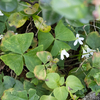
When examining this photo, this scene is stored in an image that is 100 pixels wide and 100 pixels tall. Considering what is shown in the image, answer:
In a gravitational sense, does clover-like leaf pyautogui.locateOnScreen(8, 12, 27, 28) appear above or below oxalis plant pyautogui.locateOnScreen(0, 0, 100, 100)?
above

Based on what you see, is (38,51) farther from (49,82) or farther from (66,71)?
(66,71)

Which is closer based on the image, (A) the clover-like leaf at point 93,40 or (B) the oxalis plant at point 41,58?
(B) the oxalis plant at point 41,58

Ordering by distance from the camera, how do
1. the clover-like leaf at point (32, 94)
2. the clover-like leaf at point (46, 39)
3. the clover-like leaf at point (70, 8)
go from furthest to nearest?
the clover-like leaf at point (46, 39), the clover-like leaf at point (32, 94), the clover-like leaf at point (70, 8)

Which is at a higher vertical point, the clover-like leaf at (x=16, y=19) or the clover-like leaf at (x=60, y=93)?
the clover-like leaf at (x=16, y=19)

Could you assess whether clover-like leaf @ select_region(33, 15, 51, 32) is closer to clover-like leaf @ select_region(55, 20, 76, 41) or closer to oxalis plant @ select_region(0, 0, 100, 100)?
oxalis plant @ select_region(0, 0, 100, 100)

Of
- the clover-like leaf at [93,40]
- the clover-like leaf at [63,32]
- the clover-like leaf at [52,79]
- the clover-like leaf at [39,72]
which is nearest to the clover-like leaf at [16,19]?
the clover-like leaf at [63,32]

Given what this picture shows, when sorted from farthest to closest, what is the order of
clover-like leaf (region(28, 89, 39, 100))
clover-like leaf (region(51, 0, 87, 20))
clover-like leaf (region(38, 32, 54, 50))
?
clover-like leaf (region(38, 32, 54, 50)) → clover-like leaf (region(28, 89, 39, 100)) → clover-like leaf (region(51, 0, 87, 20))

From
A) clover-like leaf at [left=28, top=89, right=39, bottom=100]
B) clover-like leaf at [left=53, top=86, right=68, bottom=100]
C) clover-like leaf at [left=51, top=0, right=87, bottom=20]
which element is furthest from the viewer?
clover-like leaf at [left=28, top=89, right=39, bottom=100]

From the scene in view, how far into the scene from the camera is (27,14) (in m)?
1.18

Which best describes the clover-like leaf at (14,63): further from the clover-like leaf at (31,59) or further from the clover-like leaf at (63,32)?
the clover-like leaf at (63,32)

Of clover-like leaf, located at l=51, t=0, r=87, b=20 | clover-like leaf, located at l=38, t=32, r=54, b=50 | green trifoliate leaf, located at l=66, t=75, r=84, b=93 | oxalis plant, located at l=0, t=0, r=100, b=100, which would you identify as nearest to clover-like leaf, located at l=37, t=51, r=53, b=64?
oxalis plant, located at l=0, t=0, r=100, b=100

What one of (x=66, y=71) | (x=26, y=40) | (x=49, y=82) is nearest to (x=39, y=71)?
(x=49, y=82)

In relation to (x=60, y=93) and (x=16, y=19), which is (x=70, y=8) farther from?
(x=16, y=19)

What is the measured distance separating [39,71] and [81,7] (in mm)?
854
